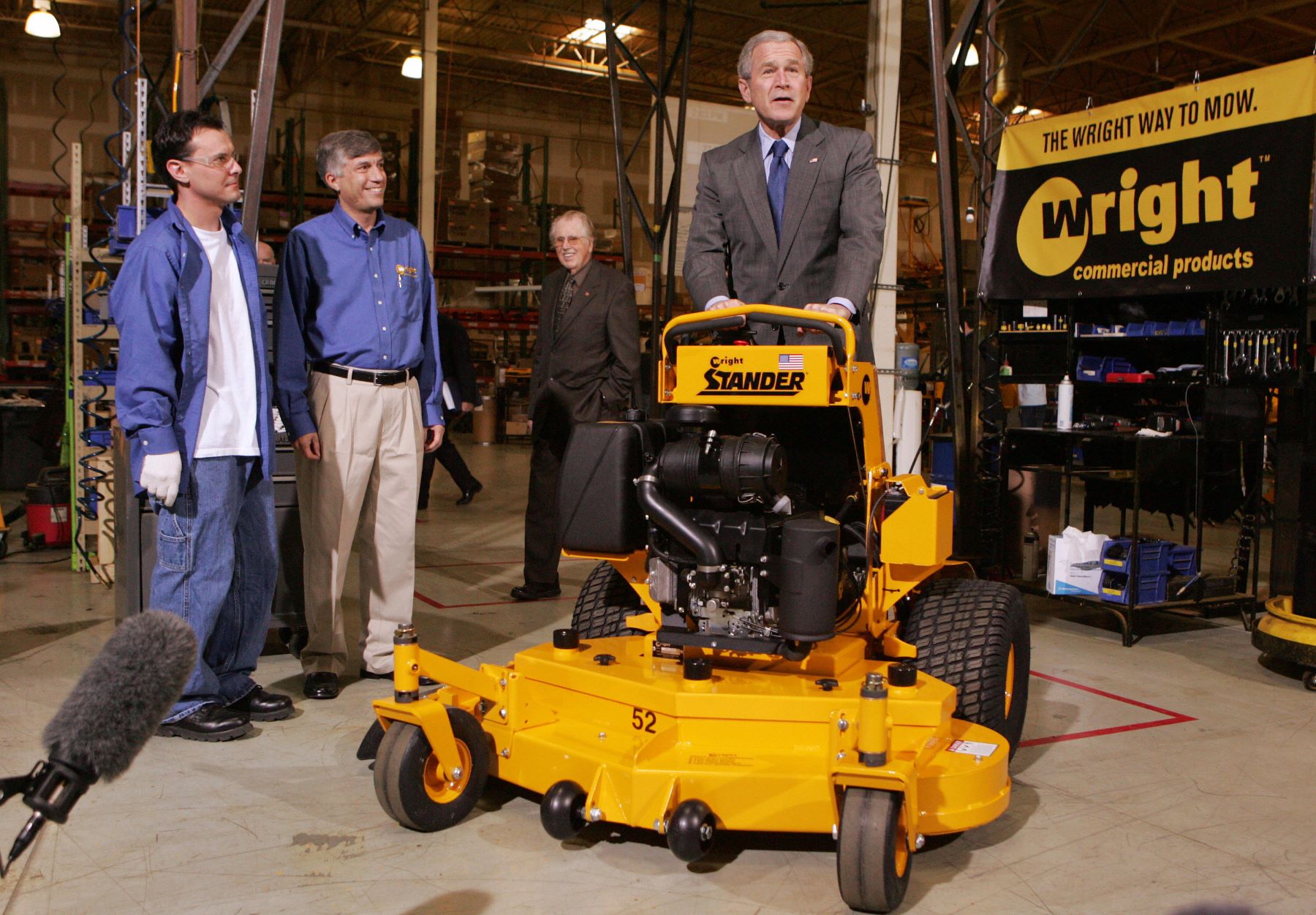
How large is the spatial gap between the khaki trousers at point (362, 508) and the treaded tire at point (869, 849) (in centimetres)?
220

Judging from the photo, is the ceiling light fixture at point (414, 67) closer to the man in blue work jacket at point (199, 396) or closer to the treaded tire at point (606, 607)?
the man in blue work jacket at point (199, 396)

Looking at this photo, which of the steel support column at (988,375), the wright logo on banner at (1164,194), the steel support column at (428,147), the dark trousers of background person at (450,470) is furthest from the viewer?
the steel support column at (428,147)

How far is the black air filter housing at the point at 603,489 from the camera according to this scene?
9.42 feet

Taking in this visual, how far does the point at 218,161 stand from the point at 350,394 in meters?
0.86

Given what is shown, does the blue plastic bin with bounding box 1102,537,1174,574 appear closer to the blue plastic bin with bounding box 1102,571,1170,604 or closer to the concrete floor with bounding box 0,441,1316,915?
the blue plastic bin with bounding box 1102,571,1170,604

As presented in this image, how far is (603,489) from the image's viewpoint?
288 cm

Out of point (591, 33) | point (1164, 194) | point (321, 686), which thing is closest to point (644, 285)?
point (591, 33)

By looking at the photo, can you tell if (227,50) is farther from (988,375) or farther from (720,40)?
(720,40)

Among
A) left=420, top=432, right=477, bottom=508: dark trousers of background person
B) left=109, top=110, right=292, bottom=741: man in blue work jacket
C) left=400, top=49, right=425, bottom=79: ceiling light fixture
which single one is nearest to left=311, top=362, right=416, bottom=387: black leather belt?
left=109, top=110, right=292, bottom=741: man in blue work jacket

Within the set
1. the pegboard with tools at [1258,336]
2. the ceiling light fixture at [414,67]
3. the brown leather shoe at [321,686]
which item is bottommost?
the brown leather shoe at [321,686]

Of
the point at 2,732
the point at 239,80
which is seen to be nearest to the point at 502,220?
the point at 239,80

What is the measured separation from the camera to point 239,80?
21.5 metres

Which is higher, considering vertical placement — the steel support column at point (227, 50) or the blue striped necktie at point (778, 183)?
the steel support column at point (227, 50)

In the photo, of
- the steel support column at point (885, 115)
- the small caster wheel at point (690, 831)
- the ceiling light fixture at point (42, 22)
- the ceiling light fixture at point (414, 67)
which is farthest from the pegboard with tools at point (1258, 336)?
the ceiling light fixture at point (42, 22)
